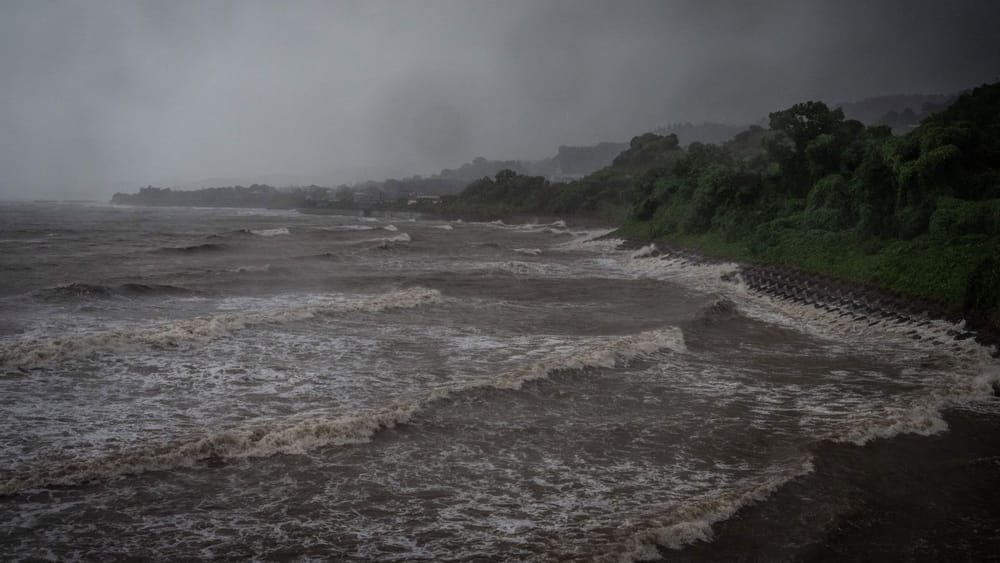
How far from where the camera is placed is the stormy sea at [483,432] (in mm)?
7410

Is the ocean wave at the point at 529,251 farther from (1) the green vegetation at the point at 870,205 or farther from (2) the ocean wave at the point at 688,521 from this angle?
(2) the ocean wave at the point at 688,521

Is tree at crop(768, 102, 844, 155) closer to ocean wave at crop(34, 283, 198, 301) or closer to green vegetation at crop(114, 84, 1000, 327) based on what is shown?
green vegetation at crop(114, 84, 1000, 327)

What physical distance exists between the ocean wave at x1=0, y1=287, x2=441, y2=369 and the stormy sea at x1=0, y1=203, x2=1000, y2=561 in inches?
3.2

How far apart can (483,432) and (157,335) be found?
9988mm

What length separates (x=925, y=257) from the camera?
20.5m

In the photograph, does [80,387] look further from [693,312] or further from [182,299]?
[693,312]

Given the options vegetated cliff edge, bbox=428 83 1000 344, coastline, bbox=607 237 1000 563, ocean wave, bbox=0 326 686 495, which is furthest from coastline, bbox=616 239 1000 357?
ocean wave, bbox=0 326 686 495

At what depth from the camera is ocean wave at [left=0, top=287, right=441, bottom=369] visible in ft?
46.3

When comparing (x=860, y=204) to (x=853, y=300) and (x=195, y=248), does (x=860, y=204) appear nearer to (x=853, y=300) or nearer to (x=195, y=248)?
(x=853, y=300)

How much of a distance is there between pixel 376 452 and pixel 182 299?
15.9 meters

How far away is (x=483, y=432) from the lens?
10711 millimetres

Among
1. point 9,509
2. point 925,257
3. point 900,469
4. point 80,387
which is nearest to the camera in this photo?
point 9,509

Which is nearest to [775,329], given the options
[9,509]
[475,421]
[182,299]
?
[475,421]

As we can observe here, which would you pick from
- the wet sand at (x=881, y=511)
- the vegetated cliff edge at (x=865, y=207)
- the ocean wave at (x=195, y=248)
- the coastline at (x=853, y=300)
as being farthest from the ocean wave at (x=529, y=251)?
the wet sand at (x=881, y=511)
